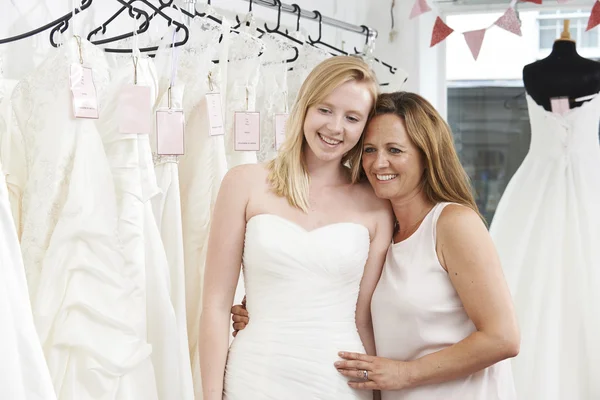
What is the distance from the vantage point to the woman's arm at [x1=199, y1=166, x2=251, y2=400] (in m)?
1.65

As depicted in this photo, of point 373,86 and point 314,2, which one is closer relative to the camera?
point 373,86

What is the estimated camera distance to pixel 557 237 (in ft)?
8.45

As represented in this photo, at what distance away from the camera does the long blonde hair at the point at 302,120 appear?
1.68m

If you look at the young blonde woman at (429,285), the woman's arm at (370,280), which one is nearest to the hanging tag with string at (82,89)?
the young blonde woman at (429,285)

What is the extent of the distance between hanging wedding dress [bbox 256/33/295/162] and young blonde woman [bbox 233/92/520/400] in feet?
1.91

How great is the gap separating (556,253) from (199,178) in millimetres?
1321

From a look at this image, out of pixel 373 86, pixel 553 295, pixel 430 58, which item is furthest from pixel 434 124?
pixel 430 58

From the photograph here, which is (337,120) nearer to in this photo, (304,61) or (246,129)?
(246,129)

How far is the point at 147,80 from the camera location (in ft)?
5.60

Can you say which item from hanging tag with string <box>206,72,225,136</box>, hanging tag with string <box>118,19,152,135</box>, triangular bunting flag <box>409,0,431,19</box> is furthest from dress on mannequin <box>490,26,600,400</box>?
hanging tag with string <box>118,19,152,135</box>

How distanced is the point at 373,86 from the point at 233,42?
1.73 feet

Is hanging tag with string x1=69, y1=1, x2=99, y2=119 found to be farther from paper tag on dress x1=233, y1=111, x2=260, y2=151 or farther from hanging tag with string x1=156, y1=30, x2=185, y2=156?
paper tag on dress x1=233, y1=111, x2=260, y2=151

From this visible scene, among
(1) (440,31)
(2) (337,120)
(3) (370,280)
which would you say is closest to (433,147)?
(2) (337,120)

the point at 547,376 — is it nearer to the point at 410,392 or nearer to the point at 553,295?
the point at 553,295
